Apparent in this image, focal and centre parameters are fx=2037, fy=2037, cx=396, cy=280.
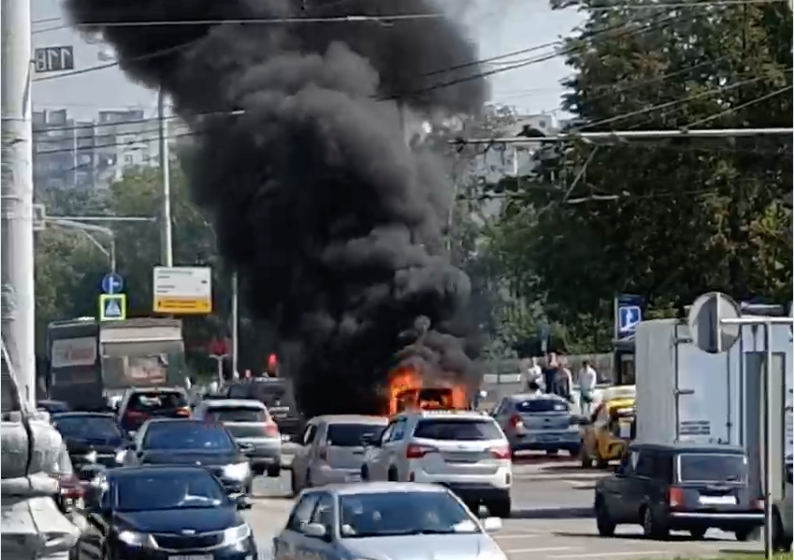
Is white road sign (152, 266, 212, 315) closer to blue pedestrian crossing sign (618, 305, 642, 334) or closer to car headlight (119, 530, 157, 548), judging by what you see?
blue pedestrian crossing sign (618, 305, 642, 334)

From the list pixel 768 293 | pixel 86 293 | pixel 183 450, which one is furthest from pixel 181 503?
pixel 86 293

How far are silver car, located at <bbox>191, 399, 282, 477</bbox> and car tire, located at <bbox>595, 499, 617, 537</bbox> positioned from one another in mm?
13630

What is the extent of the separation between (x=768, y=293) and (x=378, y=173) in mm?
10245

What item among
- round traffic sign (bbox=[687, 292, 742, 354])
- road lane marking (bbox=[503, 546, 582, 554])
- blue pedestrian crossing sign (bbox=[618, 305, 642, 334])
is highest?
round traffic sign (bbox=[687, 292, 742, 354])

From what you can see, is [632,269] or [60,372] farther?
[60,372]

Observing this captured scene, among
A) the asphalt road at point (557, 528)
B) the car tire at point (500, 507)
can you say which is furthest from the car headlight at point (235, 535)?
the car tire at point (500, 507)

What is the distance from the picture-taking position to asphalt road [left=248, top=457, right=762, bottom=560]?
78.3 feet

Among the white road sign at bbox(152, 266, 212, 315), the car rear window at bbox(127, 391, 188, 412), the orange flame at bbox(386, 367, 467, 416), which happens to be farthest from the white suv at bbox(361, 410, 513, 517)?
the white road sign at bbox(152, 266, 212, 315)

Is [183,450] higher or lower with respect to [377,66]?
lower

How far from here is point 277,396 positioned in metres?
54.6

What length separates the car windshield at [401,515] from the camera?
56.3 ft

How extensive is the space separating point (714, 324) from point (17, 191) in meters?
8.71

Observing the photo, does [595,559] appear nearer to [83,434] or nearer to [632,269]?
[83,434]

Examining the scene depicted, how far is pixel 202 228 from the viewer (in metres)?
100
